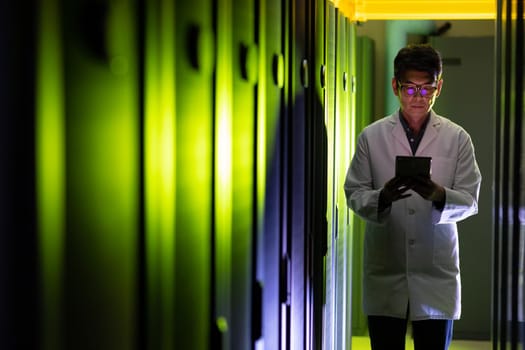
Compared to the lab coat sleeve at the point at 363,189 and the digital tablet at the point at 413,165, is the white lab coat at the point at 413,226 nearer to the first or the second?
the lab coat sleeve at the point at 363,189

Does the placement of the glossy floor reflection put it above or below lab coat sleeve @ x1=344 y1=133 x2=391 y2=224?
below

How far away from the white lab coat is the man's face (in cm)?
7

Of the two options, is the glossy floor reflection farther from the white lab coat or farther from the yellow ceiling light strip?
the yellow ceiling light strip

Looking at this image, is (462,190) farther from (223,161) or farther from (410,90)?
(223,161)

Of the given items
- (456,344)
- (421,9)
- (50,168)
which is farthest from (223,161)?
(456,344)

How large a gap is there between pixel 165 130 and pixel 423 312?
2004mm

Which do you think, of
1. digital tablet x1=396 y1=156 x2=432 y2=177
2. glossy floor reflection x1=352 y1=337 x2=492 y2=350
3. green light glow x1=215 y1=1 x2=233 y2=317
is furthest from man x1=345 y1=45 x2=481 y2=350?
glossy floor reflection x1=352 y1=337 x2=492 y2=350

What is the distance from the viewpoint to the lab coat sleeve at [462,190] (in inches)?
109

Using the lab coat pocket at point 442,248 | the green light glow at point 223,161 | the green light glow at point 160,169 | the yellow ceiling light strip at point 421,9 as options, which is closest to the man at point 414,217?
the lab coat pocket at point 442,248

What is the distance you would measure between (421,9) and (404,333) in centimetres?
167

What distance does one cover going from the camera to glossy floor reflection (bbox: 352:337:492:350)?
494 cm

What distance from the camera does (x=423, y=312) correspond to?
9.39 ft

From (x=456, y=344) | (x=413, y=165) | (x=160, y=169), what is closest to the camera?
(x=160, y=169)

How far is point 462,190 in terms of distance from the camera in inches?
112
